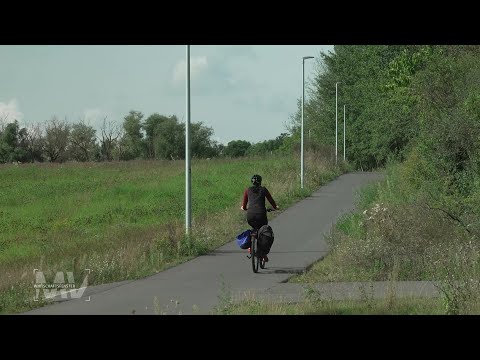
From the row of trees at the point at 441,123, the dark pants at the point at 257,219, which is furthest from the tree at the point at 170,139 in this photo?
the dark pants at the point at 257,219

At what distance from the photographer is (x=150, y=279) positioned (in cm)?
1559

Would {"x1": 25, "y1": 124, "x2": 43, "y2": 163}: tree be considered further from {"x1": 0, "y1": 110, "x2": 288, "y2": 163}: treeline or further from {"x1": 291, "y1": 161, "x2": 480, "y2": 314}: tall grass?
{"x1": 291, "y1": 161, "x2": 480, "y2": 314}: tall grass

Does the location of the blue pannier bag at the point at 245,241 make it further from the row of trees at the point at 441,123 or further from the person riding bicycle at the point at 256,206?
the row of trees at the point at 441,123

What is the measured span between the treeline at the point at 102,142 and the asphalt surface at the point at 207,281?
171 feet

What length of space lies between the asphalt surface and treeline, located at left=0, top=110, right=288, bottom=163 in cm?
5224

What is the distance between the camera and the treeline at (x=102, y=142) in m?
78.0

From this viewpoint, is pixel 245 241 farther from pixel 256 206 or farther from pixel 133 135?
pixel 133 135
